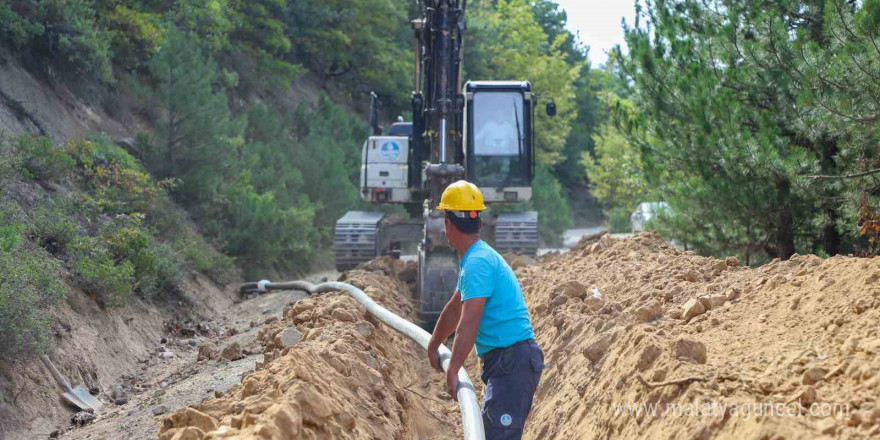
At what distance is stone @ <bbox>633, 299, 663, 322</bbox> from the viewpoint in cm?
711

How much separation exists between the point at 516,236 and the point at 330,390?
11.1 metres

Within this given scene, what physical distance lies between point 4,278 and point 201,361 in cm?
246

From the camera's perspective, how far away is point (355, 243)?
1688 centimetres

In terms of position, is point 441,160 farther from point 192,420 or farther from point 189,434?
point 189,434

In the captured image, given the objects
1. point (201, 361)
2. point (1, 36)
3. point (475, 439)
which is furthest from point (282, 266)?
point (475, 439)

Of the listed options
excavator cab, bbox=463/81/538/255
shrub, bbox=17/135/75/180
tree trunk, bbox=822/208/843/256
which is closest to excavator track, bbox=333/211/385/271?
excavator cab, bbox=463/81/538/255

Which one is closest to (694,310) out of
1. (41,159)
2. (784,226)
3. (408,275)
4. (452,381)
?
(452,381)

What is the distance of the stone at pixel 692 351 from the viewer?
5387mm

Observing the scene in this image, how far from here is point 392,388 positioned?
24.6 feet

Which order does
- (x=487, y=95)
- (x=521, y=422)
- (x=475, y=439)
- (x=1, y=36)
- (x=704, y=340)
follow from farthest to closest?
(x=1, y=36) → (x=487, y=95) → (x=704, y=340) → (x=521, y=422) → (x=475, y=439)

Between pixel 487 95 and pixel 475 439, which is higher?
pixel 487 95

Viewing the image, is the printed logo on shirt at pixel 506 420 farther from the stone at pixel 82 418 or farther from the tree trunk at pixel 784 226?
the tree trunk at pixel 784 226

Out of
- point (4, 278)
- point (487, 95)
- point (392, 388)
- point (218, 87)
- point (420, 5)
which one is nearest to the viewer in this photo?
point (392, 388)

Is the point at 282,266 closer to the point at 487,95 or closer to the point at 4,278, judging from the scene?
the point at 487,95
